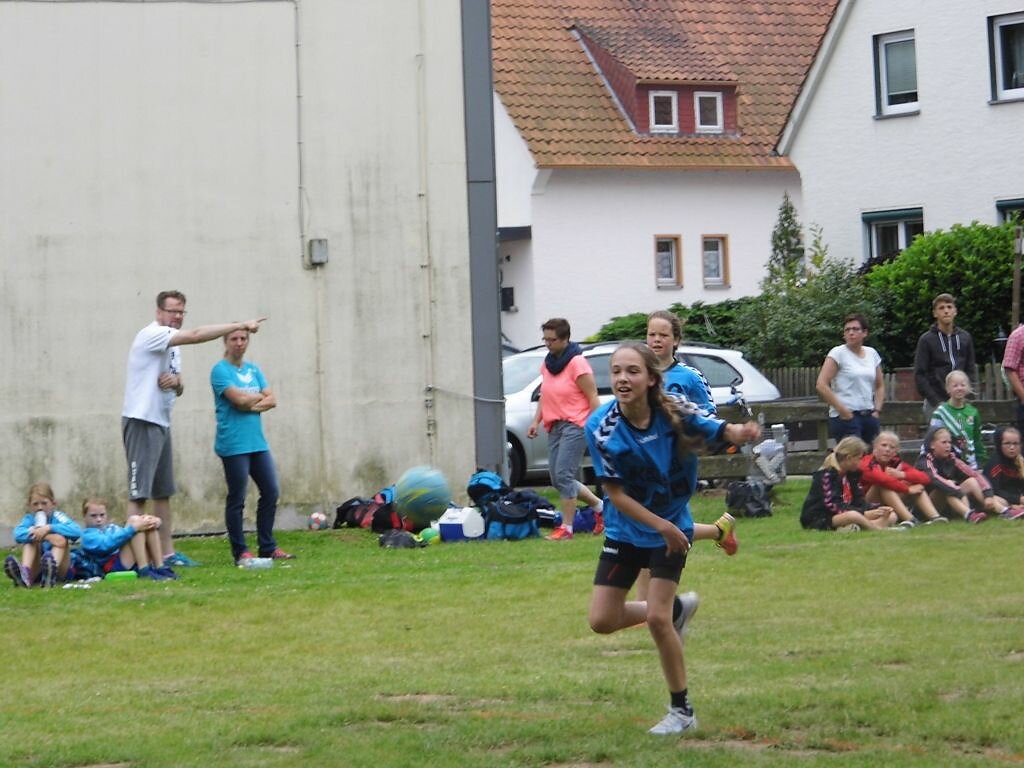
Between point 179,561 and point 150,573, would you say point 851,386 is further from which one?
point 150,573

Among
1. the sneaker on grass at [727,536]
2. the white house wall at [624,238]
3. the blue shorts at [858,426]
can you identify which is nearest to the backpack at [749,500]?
the blue shorts at [858,426]

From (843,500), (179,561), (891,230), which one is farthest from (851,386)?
(891,230)

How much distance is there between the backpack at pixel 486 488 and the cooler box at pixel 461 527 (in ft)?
1.51

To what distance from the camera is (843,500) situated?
656 inches

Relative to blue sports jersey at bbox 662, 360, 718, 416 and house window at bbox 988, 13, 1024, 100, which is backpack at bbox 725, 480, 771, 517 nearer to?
blue sports jersey at bbox 662, 360, 718, 416

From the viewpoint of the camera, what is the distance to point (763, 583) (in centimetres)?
1309

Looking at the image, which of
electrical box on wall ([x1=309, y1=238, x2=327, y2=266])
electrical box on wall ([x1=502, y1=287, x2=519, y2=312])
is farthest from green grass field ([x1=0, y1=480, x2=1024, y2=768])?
electrical box on wall ([x1=502, y1=287, x2=519, y2=312])

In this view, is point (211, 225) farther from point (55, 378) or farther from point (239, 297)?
point (55, 378)

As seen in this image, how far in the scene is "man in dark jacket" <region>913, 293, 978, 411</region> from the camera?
59.9 feet

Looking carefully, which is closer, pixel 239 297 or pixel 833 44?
pixel 239 297

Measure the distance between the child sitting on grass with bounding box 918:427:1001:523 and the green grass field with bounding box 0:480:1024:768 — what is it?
5.18 ft

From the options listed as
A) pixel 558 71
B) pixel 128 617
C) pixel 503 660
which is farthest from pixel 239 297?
pixel 558 71

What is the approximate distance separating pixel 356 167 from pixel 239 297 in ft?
5.87

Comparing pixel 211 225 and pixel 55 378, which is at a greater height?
pixel 211 225
